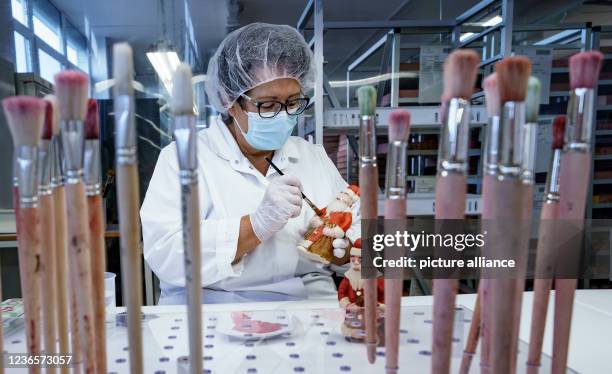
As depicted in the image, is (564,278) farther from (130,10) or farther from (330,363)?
(130,10)

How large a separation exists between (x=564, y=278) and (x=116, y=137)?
396mm

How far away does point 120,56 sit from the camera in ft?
0.99

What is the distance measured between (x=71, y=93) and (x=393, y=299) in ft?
1.01

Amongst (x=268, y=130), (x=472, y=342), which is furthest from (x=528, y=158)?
(x=268, y=130)

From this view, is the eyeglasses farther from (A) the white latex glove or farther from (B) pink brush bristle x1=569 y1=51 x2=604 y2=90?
(B) pink brush bristle x1=569 y1=51 x2=604 y2=90

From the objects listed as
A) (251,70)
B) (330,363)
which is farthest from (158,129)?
(330,363)

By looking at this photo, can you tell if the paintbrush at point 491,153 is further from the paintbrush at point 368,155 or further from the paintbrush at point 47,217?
the paintbrush at point 47,217

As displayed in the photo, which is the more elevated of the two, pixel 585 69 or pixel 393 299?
pixel 585 69

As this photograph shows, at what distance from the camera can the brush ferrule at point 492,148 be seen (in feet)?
1.01

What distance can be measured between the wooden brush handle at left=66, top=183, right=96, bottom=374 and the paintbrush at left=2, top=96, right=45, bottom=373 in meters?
0.04

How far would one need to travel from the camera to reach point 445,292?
337 millimetres

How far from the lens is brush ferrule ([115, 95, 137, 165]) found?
0.31m

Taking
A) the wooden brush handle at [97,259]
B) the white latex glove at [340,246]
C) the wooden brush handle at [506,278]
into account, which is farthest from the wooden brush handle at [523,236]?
the white latex glove at [340,246]

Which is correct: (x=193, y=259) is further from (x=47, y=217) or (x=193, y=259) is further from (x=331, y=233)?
(x=331, y=233)
